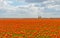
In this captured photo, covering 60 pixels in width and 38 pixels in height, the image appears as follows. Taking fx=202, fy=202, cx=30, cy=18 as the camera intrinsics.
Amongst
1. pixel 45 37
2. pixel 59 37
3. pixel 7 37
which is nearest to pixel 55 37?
pixel 59 37

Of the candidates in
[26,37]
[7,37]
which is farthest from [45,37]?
[7,37]

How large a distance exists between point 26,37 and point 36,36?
40cm

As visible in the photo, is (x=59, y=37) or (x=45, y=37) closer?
(x=59, y=37)

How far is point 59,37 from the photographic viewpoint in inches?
256

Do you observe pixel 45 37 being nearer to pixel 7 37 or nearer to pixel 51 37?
pixel 51 37

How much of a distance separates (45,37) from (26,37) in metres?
0.73

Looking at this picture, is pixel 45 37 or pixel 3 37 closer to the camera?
pixel 3 37

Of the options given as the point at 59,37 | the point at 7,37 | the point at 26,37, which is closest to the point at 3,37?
the point at 7,37

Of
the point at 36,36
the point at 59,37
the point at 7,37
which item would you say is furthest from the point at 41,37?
the point at 7,37

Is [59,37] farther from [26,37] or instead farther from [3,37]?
[3,37]

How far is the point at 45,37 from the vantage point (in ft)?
23.4

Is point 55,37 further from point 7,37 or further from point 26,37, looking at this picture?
point 7,37

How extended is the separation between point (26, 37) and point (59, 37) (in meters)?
1.11

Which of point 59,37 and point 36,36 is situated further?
point 36,36
